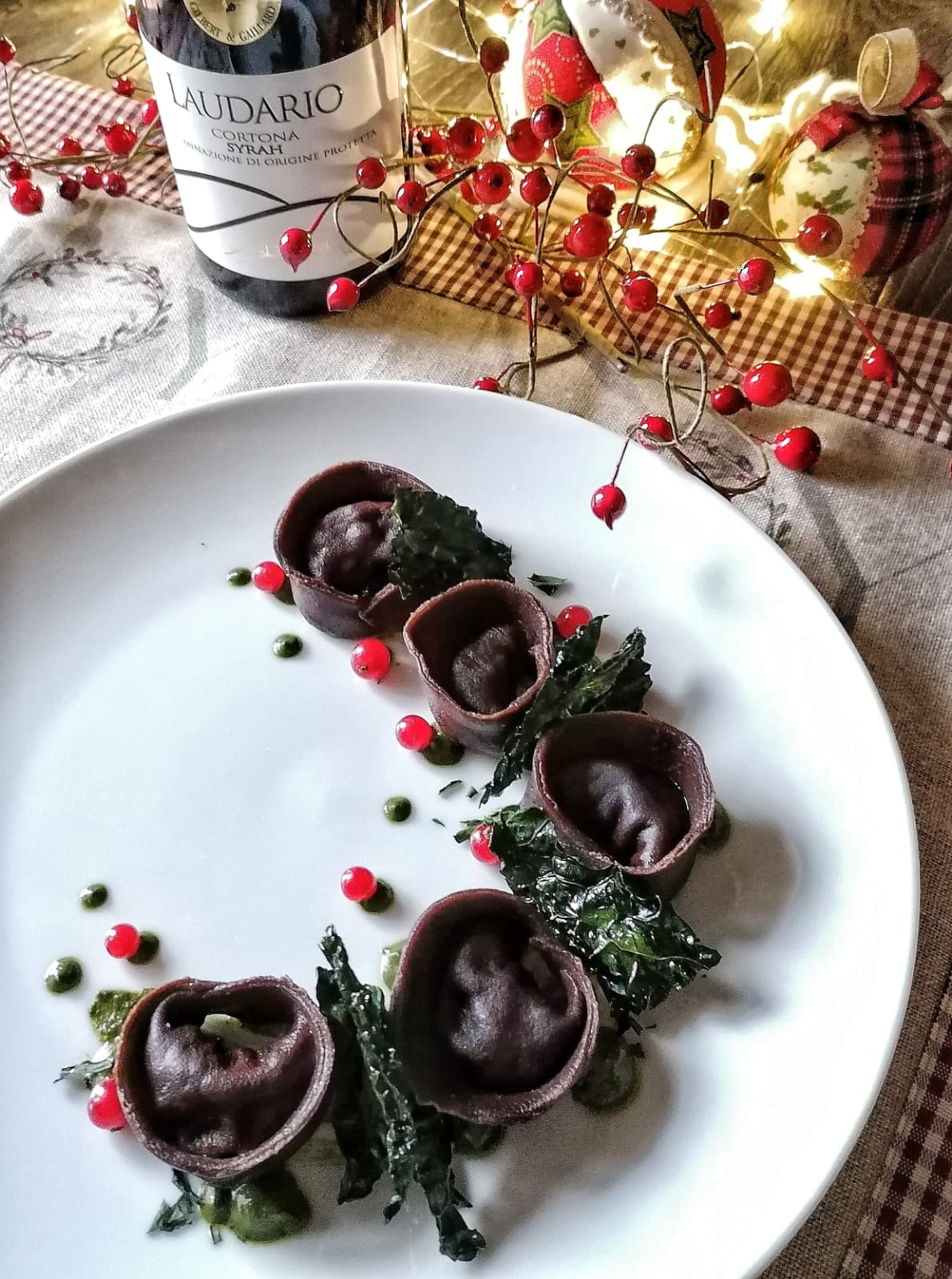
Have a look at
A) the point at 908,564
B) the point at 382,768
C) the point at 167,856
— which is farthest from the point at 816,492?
the point at 167,856

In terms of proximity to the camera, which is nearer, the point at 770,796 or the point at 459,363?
the point at 770,796

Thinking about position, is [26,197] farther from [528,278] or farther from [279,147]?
[528,278]

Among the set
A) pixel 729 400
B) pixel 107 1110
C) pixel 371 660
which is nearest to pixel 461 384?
pixel 729 400

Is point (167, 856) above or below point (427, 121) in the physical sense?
below

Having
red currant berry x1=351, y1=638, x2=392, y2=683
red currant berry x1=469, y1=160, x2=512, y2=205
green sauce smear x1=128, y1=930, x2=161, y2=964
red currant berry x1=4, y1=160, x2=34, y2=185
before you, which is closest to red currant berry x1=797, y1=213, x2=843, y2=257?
red currant berry x1=469, y1=160, x2=512, y2=205

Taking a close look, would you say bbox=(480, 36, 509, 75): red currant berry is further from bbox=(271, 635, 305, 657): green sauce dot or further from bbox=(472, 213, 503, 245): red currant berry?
bbox=(271, 635, 305, 657): green sauce dot

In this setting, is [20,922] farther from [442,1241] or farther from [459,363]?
[459,363]

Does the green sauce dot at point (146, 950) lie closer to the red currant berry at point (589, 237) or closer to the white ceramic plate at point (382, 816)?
the white ceramic plate at point (382, 816)
